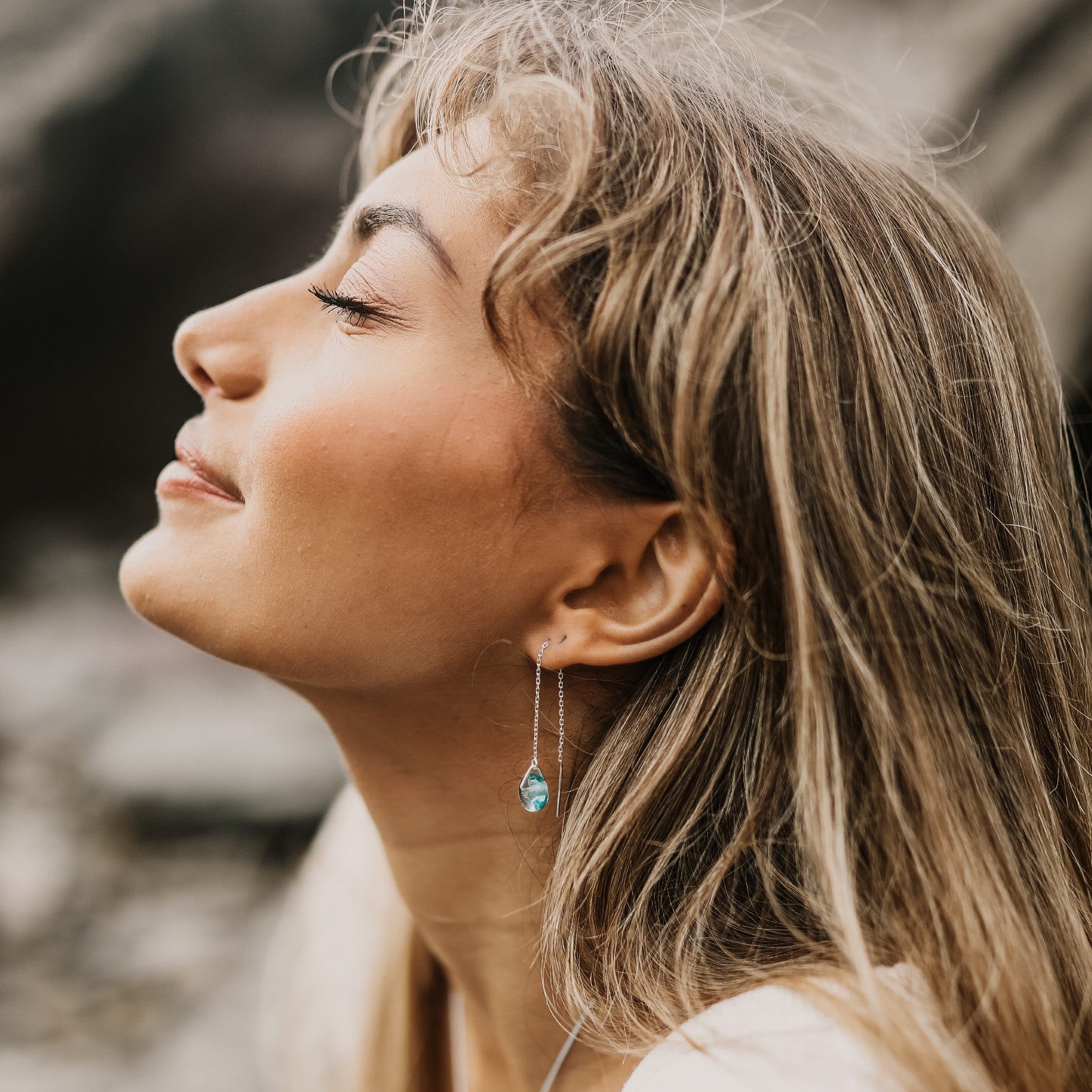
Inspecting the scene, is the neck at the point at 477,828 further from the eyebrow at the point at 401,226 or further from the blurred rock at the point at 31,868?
the blurred rock at the point at 31,868

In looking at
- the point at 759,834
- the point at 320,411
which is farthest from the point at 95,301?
the point at 759,834

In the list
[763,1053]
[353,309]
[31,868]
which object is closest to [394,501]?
[353,309]

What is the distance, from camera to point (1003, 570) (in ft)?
2.83

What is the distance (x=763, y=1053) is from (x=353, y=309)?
662 millimetres

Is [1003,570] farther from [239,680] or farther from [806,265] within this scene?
[239,680]

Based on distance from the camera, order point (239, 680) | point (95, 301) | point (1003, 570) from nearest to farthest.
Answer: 1. point (1003, 570)
2. point (95, 301)
3. point (239, 680)

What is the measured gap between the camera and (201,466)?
2.99 ft

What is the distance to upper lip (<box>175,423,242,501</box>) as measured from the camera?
896 mm

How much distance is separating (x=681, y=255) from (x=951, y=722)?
1.40ft

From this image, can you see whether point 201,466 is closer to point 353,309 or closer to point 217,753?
point 353,309

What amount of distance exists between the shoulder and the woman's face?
0.34 metres

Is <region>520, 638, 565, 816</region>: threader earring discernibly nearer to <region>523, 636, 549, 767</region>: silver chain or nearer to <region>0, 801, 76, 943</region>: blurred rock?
<region>523, 636, 549, 767</region>: silver chain

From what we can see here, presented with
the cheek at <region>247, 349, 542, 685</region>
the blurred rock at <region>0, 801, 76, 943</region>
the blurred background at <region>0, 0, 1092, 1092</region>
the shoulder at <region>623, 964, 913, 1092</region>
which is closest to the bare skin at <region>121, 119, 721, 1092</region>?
the cheek at <region>247, 349, 542, 685</region>

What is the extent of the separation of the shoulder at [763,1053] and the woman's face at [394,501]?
1.12 feet
